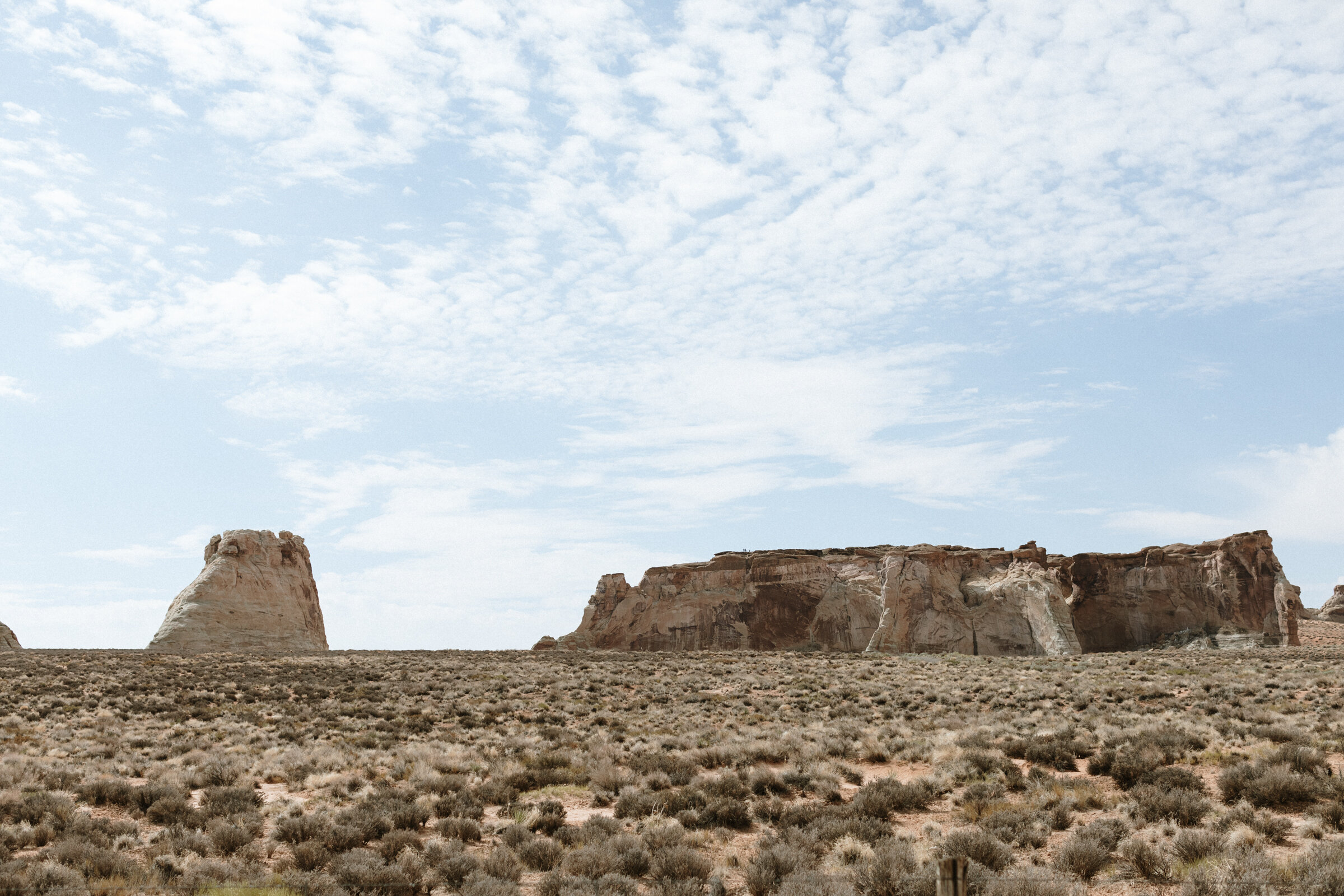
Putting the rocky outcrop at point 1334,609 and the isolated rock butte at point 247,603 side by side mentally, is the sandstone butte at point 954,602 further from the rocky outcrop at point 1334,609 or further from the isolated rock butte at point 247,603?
the rocky outcrop at point 1334,609

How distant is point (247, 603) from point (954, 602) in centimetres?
4959

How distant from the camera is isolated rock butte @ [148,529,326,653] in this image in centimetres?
5288

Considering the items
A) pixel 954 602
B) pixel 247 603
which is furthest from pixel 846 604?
pixel 247 603

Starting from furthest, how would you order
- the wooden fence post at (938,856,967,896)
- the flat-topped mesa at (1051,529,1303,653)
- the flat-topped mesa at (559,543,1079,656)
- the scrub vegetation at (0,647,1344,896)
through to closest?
the flat-topped mesa at (1051,529,1303,653) → the flat-topped mesa at (559,543,1079,656) → the scrub vegetation at (0,647,1344,896) → the wooden fence post at (938,856,967,896)

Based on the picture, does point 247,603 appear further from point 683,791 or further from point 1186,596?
point 1186,596

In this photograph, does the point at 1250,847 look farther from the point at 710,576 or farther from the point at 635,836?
the point at 710,576

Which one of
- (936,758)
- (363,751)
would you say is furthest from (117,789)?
(936,758)

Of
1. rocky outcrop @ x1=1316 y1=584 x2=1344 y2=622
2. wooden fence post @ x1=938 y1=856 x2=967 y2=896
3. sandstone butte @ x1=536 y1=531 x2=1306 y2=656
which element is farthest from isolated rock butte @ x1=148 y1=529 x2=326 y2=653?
rocky outcrop @ x1=1316 y1=584 x2=1344 y2=622

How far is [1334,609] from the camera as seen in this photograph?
83.9 m

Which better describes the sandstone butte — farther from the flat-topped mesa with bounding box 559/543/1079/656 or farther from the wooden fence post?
the wooden fence post

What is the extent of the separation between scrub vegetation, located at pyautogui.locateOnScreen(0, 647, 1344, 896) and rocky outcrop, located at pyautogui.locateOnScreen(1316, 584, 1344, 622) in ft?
247

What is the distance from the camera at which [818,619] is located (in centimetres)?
6338

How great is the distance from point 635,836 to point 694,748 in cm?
620

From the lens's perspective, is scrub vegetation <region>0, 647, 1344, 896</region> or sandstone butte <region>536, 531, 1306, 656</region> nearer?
scrub vegetation <region>0, 647, 1344, 896</region>
